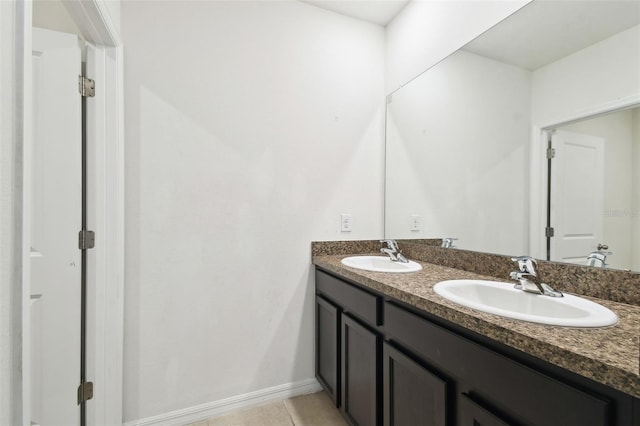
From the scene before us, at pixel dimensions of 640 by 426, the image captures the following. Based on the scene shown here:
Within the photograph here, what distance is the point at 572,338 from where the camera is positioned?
2.12ft

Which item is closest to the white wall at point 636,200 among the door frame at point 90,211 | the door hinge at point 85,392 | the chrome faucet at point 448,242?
the chrome faucet at point 448,242

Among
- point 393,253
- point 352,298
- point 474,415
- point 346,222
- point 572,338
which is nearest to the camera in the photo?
point 572,338

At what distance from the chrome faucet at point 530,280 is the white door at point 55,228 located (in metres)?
1.88

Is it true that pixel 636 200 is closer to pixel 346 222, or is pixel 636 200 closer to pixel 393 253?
pixel 393 253

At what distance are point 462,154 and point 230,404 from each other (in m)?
1.92

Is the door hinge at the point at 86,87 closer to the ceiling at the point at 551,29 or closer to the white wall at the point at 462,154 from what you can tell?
the white wall at the point at 462,154

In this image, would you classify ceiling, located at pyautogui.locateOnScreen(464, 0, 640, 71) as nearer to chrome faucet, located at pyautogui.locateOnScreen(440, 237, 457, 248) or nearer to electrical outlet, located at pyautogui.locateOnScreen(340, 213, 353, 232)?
chrome faucet, located at pyautogui.locateOnScreen(440, 237, 457, 248)

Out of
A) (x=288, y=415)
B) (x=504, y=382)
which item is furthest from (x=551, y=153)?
(x=288, y=415)

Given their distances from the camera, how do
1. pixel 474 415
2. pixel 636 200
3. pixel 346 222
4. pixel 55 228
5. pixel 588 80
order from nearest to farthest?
pixel 474 415, pixel 636 200, pixel 588 80, pixel 55 228, pixel 346 222

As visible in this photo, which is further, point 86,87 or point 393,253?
point 393,253

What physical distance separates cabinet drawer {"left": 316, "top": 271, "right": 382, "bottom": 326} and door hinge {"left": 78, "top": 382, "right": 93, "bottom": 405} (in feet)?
4.08

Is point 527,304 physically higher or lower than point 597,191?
lower

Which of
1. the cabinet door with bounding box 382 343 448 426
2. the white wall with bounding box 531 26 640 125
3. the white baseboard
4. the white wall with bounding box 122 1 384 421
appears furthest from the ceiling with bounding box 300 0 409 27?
the white baseboard

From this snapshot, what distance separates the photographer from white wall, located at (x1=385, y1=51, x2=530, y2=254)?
1.29 m
